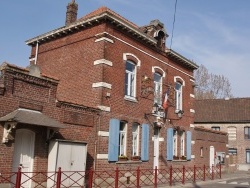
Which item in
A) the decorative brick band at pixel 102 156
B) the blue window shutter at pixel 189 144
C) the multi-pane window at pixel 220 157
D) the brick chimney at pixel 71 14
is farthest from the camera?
the multi-pane window at pixel 220 157

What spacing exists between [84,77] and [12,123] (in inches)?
230

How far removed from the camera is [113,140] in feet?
51.2

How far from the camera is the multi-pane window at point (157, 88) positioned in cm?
1948

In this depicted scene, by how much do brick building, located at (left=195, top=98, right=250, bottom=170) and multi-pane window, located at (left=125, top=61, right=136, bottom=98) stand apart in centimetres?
2452

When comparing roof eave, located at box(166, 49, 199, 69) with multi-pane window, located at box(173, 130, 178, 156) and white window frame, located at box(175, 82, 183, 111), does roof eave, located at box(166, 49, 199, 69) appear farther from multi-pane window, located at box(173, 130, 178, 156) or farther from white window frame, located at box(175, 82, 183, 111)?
multi-pane window, located at box(173, 130, 178, 156)

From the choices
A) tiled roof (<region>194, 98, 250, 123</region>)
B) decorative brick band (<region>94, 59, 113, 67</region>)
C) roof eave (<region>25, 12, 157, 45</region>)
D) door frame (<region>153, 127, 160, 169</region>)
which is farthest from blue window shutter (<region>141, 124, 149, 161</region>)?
tiled roof (<region>194, 98, 250, 123</region>)

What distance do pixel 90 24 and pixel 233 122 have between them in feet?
92.5

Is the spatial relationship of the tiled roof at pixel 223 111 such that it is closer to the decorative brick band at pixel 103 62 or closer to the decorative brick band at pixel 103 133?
the decorative brick band at pixel 103 62

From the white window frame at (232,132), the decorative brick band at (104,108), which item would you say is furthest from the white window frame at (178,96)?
the white window frame at (232,132)

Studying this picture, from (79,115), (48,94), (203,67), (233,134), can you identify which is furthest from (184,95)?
(203,67)

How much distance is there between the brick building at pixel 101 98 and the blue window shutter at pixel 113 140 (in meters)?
0.05

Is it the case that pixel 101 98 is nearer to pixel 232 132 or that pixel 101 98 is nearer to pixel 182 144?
pixel 182 144

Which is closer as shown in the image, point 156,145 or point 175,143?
point 156,145

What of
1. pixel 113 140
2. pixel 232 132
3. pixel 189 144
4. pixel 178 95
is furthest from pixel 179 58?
pixel 232 132
